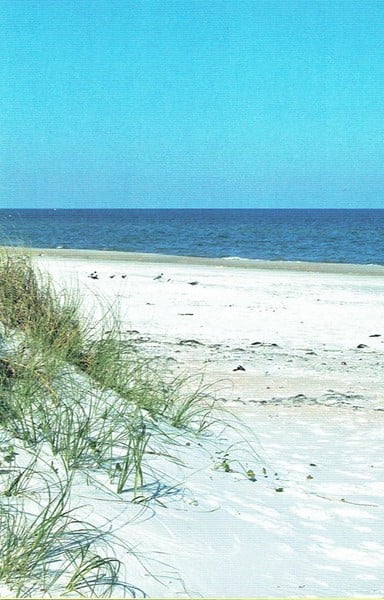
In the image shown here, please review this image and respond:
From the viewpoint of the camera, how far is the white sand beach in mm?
4184

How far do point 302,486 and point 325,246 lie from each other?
138ft

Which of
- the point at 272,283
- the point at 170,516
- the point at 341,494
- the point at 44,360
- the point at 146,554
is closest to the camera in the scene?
the point at 146,554

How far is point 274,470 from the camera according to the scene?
5.93m

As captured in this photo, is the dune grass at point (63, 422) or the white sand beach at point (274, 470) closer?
the dune grass at point (63, 422)

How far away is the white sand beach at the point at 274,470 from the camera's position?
4184 mm

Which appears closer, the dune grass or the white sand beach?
the dune grass

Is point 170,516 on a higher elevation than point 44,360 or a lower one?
lower

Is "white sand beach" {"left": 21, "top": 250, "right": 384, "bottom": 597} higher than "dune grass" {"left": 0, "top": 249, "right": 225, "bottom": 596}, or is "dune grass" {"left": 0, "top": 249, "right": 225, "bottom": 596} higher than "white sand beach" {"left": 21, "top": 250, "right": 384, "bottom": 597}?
"dune grass" {"left": 0, "top": 249, "right": 225, "bottom": 596}

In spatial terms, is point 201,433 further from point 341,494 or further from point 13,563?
point 13,563

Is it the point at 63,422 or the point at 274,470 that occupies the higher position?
the point at 63,422

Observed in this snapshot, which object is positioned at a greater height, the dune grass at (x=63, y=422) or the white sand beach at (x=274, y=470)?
the dune grass at (x=63, y=422)

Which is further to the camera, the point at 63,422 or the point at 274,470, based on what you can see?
the point at 274,470

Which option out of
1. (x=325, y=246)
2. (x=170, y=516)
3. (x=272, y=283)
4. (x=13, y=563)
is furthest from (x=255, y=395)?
(x=325, y=246)

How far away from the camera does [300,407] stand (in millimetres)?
8172
